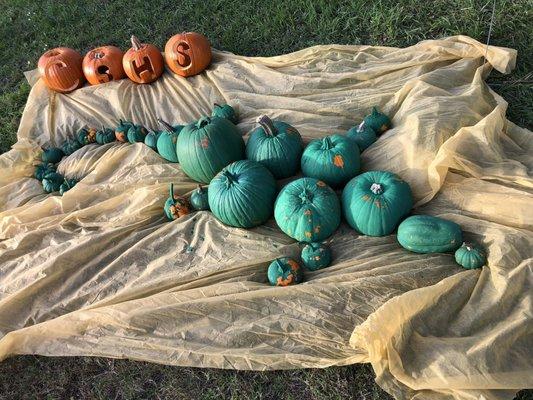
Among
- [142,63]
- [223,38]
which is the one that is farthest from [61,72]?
[223,38]

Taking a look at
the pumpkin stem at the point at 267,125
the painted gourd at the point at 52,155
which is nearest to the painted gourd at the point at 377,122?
the pumpkin stem at the point at 267,125

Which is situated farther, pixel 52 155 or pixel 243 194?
pixel 52 155

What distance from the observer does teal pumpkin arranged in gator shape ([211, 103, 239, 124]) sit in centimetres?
468

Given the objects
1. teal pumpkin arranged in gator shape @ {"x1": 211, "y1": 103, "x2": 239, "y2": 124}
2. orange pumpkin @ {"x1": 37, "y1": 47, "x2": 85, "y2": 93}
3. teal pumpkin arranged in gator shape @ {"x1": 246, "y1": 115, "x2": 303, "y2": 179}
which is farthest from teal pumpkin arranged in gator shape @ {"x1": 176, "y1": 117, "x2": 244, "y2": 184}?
orange pumpkin @ {"x1": 37, "y1": 47, "x2": 85, "y2": 93}

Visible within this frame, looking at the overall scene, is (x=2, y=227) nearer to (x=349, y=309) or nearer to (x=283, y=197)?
(x=283, y=197)

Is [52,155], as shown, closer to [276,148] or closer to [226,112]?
[226,112]

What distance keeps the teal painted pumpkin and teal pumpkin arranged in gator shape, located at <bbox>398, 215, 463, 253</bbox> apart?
0.56 metres

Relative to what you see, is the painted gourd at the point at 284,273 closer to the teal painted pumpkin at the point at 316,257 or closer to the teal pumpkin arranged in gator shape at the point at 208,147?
the teal painted pumpkin at the point at 316,257

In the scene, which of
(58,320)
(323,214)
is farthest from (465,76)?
(58,320)

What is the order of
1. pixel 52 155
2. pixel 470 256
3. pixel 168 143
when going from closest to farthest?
pixel 470 256 < pixel 168 143 < pixel 52 155

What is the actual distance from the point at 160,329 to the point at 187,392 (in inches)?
17.9

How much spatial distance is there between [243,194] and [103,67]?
2921 mm

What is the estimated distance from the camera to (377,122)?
4.23 metres

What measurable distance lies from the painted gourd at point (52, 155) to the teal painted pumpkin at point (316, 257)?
2923 millimetres
